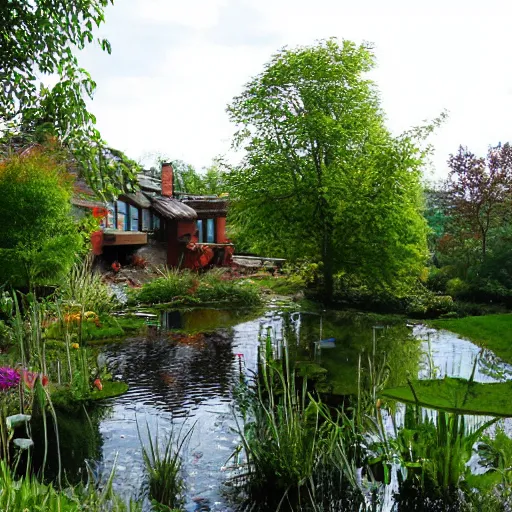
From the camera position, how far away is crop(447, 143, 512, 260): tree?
21264 millimetres

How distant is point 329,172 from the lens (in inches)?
602

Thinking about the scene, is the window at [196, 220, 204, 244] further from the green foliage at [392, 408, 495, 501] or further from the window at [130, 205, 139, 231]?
the green foliage at [392, 408, 495, 501]

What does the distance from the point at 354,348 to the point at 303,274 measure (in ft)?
26.9

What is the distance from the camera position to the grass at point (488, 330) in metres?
10.7

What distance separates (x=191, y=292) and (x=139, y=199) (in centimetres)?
984

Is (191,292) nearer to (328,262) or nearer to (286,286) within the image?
(328,262)

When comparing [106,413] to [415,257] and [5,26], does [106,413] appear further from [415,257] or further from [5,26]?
[415,257]

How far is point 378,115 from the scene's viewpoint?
17.5m

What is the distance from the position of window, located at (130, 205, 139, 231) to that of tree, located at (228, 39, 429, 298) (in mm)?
9021

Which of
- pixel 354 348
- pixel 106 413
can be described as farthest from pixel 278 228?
pixel 106 413

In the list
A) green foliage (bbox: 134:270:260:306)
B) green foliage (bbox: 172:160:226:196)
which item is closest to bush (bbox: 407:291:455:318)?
green foliage (bbox: 134:270:260:306)

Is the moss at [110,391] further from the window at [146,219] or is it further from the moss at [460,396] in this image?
the window at [146,219]

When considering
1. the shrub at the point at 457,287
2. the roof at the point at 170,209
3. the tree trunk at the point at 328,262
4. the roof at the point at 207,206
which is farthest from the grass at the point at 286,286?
the roof at the point at 207,206

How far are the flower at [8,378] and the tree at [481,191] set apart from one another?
17.9 m
